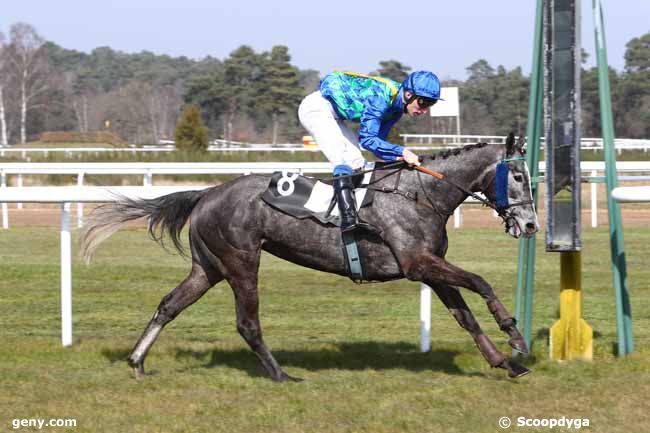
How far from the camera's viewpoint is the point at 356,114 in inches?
218

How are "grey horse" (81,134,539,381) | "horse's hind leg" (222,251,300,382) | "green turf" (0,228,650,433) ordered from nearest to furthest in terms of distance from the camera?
"green turf" (0,228,650,433) → "grey horse" (81,134,539,381) → "horse's hind leg" (222,251,300,382)

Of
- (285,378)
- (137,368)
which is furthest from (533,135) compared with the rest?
(137,368)

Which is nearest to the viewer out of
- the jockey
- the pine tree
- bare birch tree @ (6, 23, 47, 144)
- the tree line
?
the jockey

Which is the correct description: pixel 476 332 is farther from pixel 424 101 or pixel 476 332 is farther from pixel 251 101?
pixel 251 101

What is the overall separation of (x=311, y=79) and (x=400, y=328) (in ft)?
286

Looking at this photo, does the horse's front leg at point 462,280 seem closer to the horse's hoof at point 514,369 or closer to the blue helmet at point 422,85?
the horse's hoof at point 514,369

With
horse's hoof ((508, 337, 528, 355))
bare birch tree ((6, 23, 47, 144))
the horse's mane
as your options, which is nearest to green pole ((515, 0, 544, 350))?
the horse's mane

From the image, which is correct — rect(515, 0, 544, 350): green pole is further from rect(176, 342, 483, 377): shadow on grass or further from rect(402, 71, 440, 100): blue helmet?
rect(402, 71, 440, 100): blue helmet

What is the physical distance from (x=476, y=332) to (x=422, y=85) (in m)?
1.34

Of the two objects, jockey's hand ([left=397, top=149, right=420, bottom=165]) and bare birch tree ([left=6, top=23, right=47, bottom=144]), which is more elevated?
bare birch tree ([left=6, top=23, right=47, bottom=144])

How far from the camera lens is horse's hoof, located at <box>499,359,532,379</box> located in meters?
5.14

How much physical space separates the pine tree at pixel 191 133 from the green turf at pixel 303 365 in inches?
806

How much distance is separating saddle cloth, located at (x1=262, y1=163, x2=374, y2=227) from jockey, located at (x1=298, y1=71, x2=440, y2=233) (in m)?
0.07

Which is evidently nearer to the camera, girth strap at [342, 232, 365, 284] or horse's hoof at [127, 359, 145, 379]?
girth strap at [342, 232, 365, 284]
